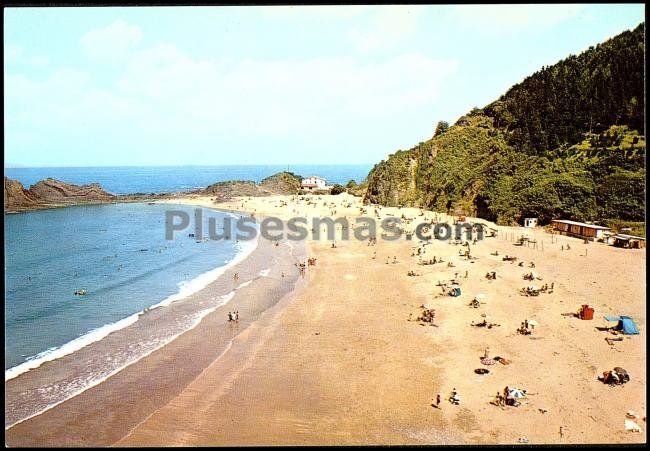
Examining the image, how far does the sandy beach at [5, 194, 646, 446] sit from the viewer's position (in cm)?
1243

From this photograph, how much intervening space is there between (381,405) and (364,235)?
29.3m

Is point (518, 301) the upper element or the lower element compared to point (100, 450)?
upper

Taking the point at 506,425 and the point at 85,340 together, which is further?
the point at 85,340

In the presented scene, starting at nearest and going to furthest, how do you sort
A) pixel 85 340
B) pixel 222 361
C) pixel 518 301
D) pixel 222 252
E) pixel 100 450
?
pixel 100 450, pixel 222 361, pixel 85 340, pixel 518 301, pixel 222 252

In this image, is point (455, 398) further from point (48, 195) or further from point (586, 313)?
point (48, 195)

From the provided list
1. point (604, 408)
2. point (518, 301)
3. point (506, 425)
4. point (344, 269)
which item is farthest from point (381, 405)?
point (344, 269)

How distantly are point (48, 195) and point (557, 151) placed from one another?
3012 inches

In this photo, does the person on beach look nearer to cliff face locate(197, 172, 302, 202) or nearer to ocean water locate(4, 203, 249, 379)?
ocean water locate(4, 203, 249, 379)

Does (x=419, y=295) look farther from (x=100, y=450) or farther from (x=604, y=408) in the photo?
(x=100, y=450)

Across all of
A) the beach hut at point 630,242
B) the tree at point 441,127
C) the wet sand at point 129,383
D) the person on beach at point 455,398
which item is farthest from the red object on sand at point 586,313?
the tree at point 441,127

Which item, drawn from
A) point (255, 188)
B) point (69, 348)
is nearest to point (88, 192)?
point (255, 188)

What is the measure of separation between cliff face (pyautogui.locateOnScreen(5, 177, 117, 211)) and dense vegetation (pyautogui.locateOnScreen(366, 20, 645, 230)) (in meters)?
53.9

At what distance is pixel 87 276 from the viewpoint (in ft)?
102

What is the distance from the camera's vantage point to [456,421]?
12.5 metres
